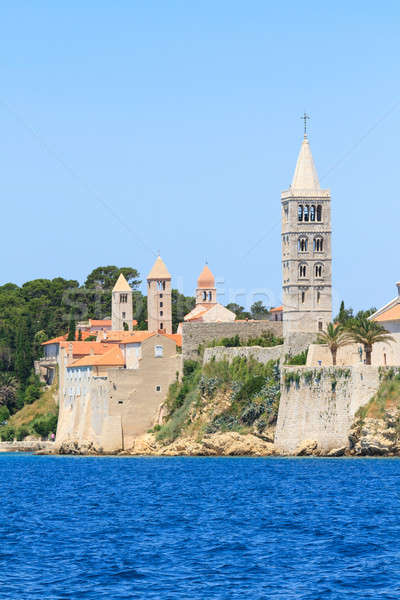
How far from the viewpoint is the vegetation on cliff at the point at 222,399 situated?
7250cm

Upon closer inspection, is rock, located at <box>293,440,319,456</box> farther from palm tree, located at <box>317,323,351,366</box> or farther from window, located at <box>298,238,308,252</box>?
window, located at <box>298,238,308,252</box>

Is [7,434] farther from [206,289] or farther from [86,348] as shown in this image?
[206,289]

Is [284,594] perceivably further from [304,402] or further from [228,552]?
[304,402]

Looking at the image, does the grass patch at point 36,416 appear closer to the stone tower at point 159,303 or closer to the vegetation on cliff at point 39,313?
the vegetation on cliff at point 39,313

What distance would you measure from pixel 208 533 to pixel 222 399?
36882 millimetres

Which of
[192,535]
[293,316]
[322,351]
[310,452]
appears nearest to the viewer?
[192,535]

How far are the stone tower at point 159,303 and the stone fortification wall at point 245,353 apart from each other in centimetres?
3730

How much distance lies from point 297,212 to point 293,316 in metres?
6.76

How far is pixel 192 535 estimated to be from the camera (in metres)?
38.9

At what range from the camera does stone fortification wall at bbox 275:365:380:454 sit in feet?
207

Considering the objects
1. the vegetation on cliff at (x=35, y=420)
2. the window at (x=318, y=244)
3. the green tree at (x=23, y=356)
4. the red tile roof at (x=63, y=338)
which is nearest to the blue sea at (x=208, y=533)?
the window at (x=318, y=244)

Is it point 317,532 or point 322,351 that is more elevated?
point 322,351

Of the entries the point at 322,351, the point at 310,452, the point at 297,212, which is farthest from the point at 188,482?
the point at 297,212

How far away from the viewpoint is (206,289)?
126 meters
